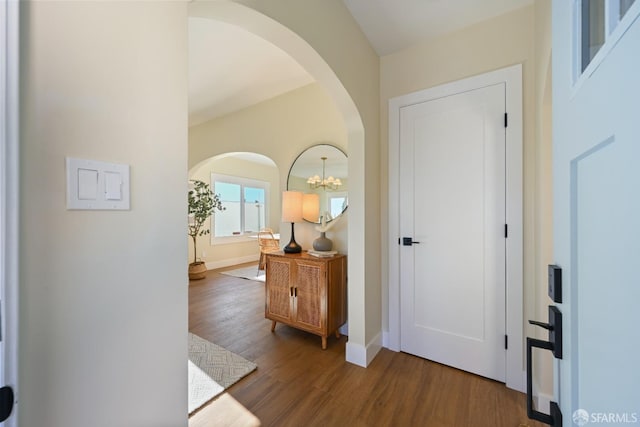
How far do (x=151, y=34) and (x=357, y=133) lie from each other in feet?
5.24

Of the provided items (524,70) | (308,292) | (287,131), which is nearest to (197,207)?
(287,131)

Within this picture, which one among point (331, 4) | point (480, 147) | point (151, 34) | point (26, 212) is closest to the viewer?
point (26, 212)

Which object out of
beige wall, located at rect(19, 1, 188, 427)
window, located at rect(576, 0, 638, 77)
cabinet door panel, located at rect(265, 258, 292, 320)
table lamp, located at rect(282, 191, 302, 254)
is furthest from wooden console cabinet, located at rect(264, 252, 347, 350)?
window, located at rect(576, 0, 638, 77)

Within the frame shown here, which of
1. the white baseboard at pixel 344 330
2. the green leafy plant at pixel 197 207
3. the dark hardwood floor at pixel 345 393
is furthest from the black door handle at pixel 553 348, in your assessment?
the green leafy plant at pixel 197 207

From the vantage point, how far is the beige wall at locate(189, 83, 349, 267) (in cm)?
280

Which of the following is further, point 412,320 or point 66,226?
point 412,320

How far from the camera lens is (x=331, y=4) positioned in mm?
1715

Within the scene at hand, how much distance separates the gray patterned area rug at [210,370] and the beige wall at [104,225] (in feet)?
3.65

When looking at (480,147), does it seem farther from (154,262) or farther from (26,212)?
(26,212)

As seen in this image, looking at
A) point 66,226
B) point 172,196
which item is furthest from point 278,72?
point 66,226

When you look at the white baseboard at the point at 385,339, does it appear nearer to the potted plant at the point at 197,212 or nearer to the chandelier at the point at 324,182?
the chandelier at the point at 324,182

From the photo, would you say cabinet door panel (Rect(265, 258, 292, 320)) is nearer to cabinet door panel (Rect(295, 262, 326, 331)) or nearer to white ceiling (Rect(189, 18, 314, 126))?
cabinet door panel (Rect(295, 262, 326, 331))

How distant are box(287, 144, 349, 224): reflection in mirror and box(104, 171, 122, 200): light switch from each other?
217cm

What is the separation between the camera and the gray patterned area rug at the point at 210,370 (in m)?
1.75
